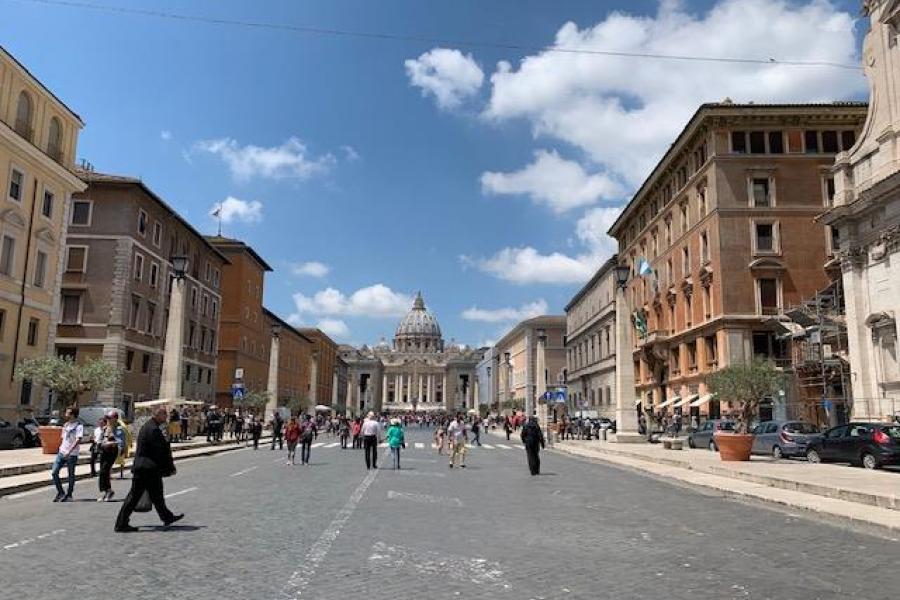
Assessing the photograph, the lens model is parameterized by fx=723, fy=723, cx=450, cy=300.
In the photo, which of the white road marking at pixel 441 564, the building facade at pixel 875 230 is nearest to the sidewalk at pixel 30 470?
the white road marking at pixel 441 564

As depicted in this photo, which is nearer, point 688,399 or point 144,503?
point 144,503

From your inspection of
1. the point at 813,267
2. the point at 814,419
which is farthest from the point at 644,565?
the point at 813,267

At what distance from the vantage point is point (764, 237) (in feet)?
145

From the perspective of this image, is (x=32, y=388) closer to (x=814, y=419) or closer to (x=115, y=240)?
(x=115, y=240)

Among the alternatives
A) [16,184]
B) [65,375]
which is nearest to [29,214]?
[16,184]

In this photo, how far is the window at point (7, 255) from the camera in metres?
33.1

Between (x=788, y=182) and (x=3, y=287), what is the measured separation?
43371 millimetres

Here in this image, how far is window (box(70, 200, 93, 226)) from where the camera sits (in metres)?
45.5

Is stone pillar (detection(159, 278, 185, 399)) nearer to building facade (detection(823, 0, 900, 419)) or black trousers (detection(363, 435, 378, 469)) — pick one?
black trousers (detection(363, 435, 378, 469))

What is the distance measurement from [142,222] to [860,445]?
4269cm

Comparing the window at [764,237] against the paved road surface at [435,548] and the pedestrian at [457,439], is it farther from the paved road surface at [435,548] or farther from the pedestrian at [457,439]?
the paved road surface at [435,548]

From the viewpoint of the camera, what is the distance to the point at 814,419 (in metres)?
40.3

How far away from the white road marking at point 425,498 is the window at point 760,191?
36.8m

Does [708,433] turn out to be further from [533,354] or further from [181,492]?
[533,354]
